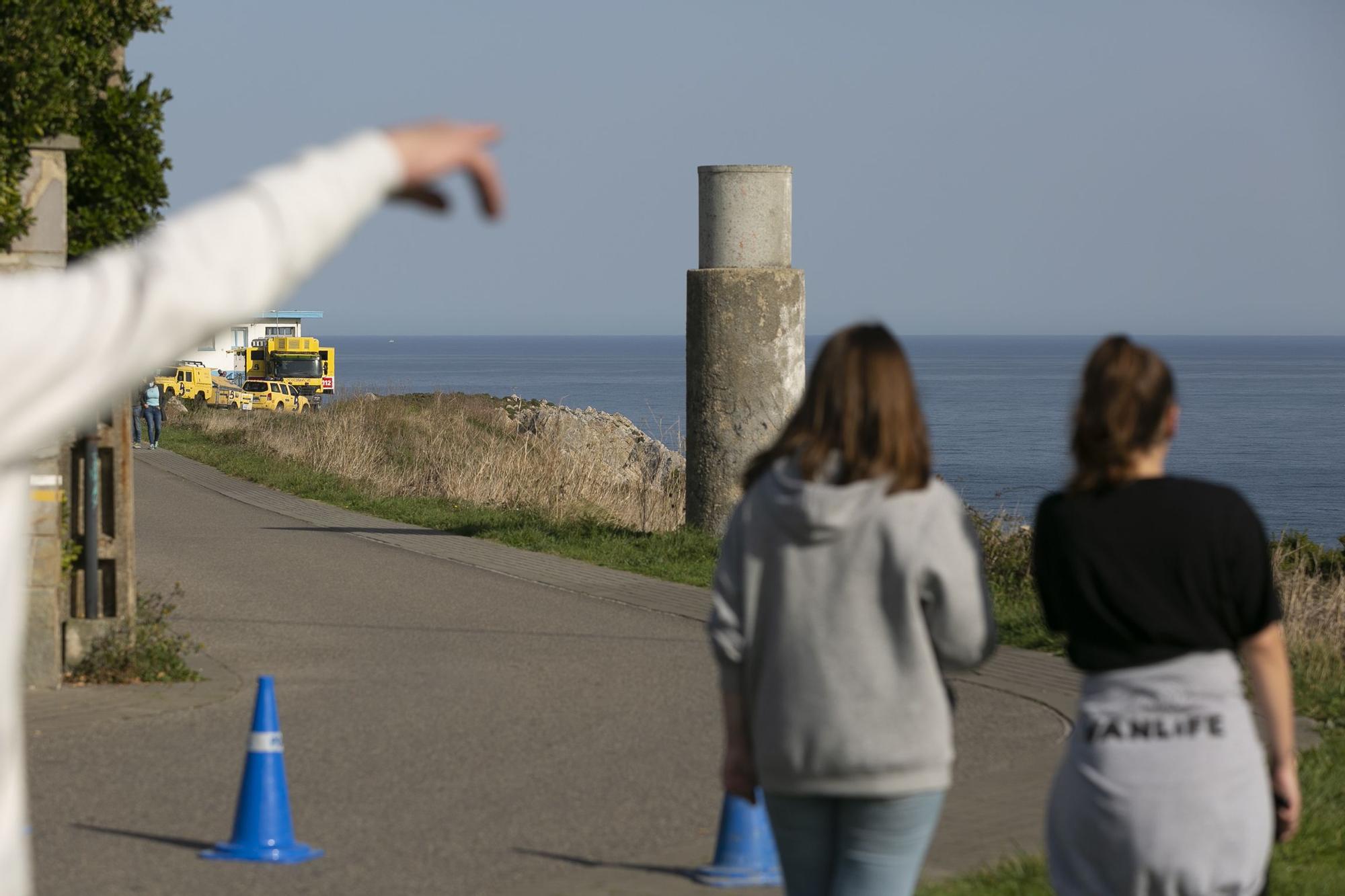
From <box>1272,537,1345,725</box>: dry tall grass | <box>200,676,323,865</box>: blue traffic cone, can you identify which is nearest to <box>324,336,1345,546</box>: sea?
<box>1272,537,1345,725</box>: dry tall grass

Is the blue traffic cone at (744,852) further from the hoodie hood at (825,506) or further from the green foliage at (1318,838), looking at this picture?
the hoodie hood at (825,506)

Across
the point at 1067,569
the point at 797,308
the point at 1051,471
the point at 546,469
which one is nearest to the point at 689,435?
the point at 797,308

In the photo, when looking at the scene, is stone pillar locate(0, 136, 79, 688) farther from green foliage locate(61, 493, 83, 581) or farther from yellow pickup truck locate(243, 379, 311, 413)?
yellow pickup truck locate(243, 379, 311, 413)

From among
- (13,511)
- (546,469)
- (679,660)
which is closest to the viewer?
(13,511)

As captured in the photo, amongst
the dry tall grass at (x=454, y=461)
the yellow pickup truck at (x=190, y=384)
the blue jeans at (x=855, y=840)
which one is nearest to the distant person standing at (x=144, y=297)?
the blue jeans at (x=855, y=840)

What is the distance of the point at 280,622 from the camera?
1134cm

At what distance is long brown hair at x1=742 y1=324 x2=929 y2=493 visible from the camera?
11.1ft

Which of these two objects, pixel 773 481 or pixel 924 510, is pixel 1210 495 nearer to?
pixel 924 510

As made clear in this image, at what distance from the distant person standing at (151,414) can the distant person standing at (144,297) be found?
33289 mm

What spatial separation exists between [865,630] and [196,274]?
1827mm

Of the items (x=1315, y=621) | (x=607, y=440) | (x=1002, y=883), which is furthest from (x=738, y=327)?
(x=607, y=440)

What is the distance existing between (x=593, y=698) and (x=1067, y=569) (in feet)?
18.1

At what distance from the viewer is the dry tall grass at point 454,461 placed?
64.7 feet

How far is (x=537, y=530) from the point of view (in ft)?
54.9
